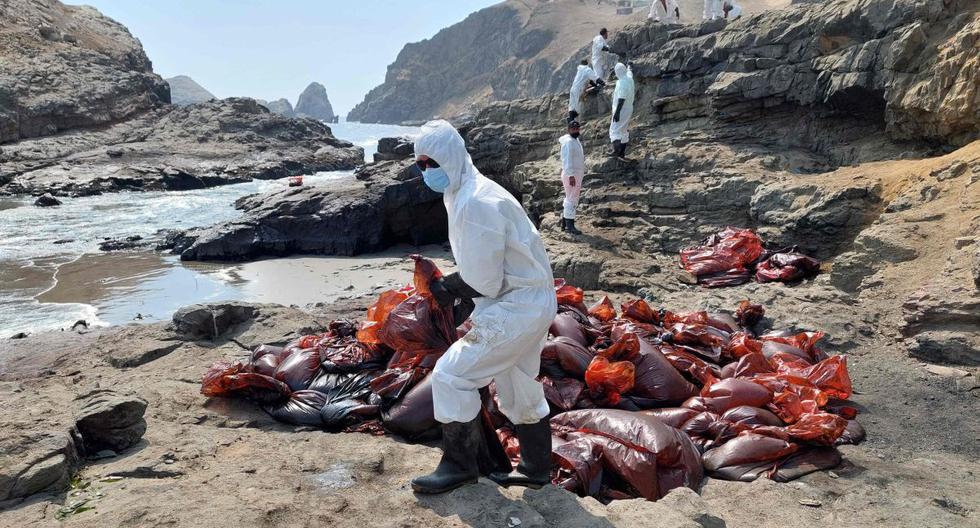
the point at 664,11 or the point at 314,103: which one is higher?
the point at 314,103

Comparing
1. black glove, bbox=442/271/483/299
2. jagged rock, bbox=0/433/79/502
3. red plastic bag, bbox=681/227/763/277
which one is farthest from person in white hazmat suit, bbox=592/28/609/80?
jagged rock, bbox=0/433/79/502

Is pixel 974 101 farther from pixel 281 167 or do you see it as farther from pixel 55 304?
pixel 281 167

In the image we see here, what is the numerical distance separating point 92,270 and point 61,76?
23582 millimetres

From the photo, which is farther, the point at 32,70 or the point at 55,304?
the point at 32,70

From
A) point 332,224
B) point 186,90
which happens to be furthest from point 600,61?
point 186,90

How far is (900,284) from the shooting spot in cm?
556

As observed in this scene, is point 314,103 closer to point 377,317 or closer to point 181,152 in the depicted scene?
point 181,152

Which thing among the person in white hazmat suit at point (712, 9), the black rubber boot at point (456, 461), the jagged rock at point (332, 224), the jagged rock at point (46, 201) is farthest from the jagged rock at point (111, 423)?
the jagged rock at point (46, 201)

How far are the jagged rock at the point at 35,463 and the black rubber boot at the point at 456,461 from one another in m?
1.58

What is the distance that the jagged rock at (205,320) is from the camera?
5633mm

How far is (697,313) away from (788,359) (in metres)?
0.93

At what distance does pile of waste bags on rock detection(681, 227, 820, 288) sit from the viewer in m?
6.69

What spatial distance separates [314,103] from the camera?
510ft

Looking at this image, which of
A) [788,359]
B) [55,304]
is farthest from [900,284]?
[55,304]
